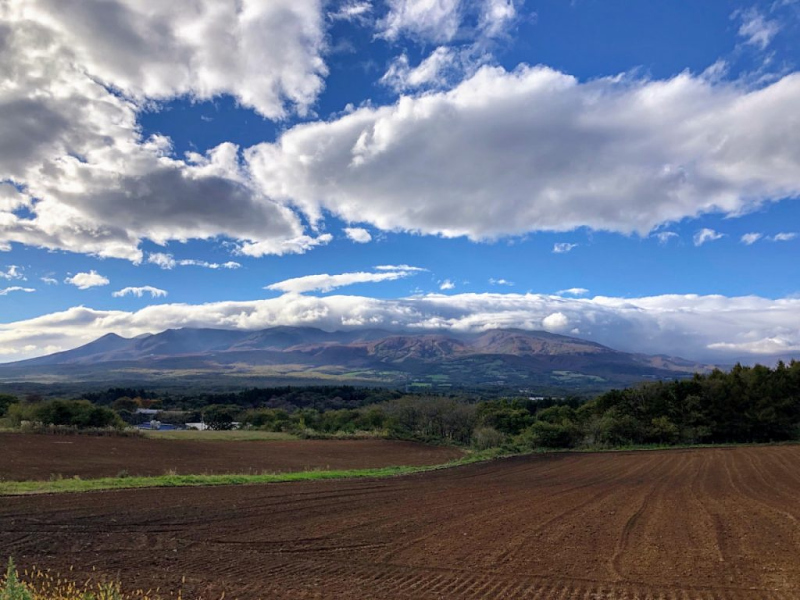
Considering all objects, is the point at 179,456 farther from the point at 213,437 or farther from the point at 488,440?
the point at 488,440

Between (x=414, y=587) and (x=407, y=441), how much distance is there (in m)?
51.6

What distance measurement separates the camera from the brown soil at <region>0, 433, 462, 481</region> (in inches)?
1088

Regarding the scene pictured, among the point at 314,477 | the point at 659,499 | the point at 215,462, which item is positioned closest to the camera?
the point at 659,499

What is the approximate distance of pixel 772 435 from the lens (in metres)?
55.5

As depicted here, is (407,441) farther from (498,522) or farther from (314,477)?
(498,522)

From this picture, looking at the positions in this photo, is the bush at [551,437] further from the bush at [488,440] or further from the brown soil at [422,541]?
the brown soil at [422,541]

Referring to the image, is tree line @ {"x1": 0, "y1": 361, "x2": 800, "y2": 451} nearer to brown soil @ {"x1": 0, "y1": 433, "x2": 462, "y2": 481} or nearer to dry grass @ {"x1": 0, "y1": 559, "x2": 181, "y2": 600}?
brown soil @ {"x1": 0, "y1": 433, "x2": 462, "y2": 481}

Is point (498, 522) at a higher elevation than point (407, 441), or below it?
higher

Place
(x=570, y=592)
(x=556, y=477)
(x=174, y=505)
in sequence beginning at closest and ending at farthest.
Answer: (x=570, y=592) < (x=174, y=505) < (x=556, y=477)

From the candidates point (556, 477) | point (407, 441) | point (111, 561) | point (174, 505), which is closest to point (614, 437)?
point (407, 441)

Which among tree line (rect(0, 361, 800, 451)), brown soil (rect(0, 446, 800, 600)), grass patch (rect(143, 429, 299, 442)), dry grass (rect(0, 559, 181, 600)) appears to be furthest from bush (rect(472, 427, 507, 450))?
dry grass (rect(0, 559, 181, 600))

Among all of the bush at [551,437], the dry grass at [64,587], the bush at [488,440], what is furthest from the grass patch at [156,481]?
the bush at [551,437]

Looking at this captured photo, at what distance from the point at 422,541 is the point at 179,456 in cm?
3104

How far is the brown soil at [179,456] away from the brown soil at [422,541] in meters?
11.1
